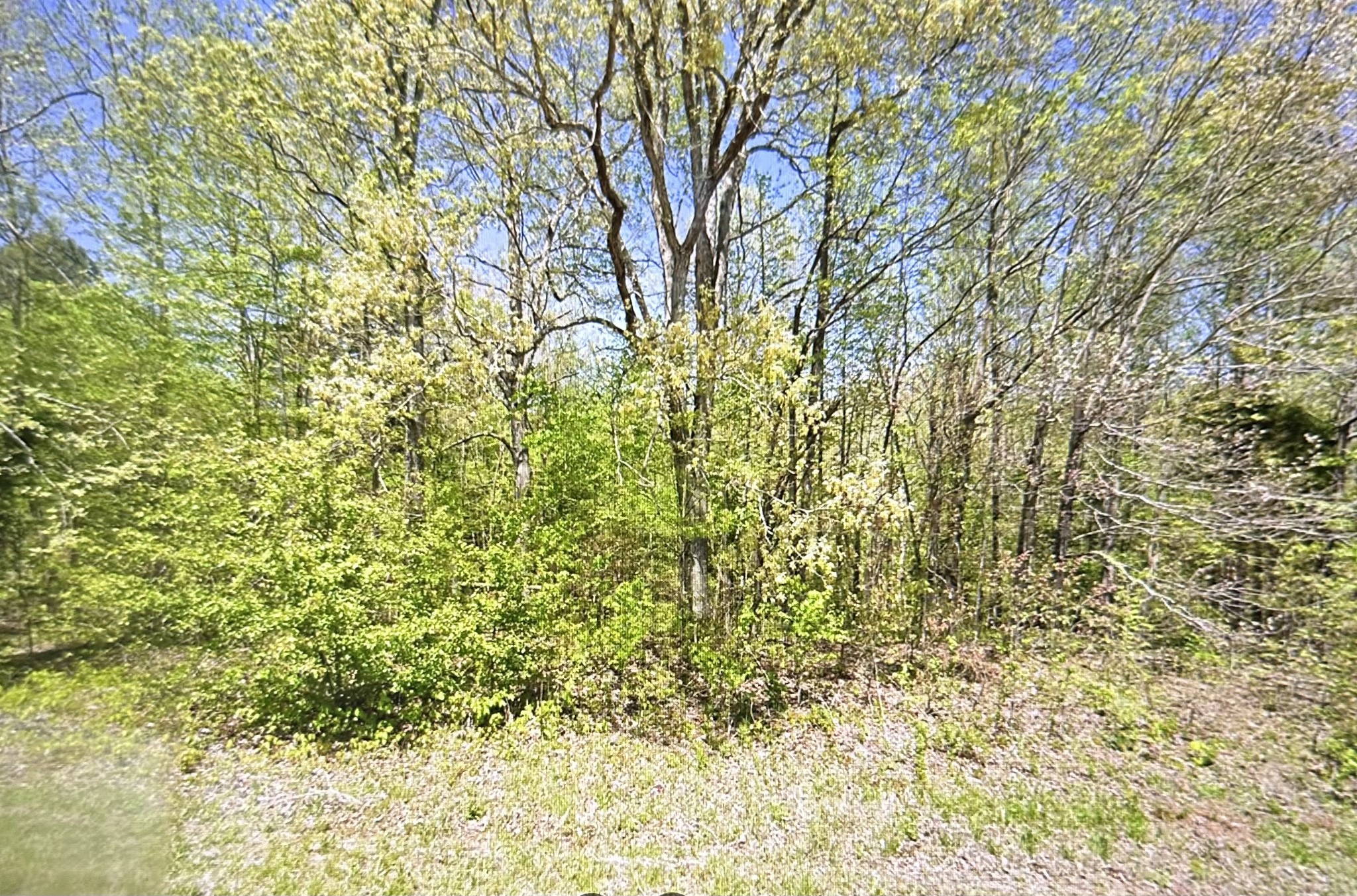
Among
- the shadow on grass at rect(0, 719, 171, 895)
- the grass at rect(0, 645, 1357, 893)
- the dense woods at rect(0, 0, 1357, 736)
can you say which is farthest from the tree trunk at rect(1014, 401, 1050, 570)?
the shadow on grass at rect(0, 719, 171, 895)

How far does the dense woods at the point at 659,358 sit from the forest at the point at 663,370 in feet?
0.18

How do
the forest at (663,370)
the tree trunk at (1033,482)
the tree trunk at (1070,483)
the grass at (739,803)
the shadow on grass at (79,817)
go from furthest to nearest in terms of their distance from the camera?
the tree trunk at (1033,482), the tree trunk at (1070,483), the forest at (663,370), the grass at (739,803), the shadow on grass at (79,817)

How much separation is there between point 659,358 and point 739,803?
13.6 ft

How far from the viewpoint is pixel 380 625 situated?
4914mm

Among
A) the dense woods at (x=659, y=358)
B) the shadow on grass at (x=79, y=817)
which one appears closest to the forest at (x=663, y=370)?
the dense woods at (x=659, y=358)

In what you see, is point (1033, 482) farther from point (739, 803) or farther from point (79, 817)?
point (79, 817)

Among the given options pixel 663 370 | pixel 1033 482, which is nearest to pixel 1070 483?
pixel 1033 482

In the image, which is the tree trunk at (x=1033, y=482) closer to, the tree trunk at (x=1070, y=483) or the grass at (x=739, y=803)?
the tree trunk at (x=1070, y=483)

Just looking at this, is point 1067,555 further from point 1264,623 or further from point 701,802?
point 701,802

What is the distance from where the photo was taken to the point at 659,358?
5.00 metres

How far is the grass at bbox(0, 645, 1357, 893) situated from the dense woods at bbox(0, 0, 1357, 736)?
2.21ft

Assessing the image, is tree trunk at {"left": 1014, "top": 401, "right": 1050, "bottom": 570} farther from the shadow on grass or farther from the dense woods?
the shadow on grass

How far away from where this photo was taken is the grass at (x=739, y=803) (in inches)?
121

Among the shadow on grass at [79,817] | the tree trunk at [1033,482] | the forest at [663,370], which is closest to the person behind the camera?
the shadow on grass at [79,817]
